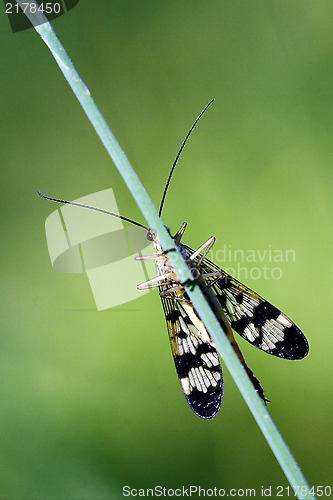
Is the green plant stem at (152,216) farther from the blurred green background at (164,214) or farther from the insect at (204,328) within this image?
the blurred green background at (164,214)

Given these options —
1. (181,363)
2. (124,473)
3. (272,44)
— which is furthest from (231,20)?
(124,473)

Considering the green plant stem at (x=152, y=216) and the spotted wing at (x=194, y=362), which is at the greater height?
the green plant stem at (x=152, y=216)

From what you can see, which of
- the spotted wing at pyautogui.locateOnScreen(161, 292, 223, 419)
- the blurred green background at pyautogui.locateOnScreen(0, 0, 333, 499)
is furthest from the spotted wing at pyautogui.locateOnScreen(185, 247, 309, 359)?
the blurred green background at pyautogui.locateOnScreen(0, 0, 333, 499)

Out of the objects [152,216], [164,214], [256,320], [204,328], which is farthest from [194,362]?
[152,216]

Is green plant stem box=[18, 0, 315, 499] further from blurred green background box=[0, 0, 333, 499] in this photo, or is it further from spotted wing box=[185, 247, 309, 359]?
blurred green background box=[0, 0, 333, 499]

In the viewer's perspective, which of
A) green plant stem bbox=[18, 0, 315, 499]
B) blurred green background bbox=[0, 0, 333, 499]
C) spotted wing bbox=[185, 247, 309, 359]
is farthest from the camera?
blurred green background bbox=[0, 0, 333, 499]

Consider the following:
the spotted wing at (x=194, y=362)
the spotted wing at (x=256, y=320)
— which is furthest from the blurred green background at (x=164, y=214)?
the spotted wing at (x=256, y=320)
